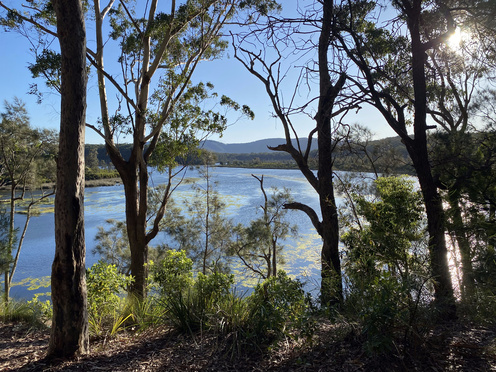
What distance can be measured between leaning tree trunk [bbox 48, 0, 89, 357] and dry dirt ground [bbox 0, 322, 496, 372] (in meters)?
0.23

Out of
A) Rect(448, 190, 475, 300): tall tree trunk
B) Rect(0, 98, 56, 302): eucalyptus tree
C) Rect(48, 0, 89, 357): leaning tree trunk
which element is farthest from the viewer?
Rect(0, 98, 56, 302): eucalyptus tree

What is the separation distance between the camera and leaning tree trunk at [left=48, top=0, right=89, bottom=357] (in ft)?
8.70

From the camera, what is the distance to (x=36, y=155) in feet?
40.1

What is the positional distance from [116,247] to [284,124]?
1812cm

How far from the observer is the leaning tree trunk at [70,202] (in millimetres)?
2652

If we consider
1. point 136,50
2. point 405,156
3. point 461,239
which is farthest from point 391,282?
point 405,156

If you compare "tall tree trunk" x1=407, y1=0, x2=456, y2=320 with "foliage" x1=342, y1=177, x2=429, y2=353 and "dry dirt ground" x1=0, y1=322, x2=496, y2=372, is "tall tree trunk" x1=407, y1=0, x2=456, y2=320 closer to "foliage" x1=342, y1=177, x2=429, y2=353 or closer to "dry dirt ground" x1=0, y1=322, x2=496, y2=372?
"foliage" x1=342, y1=177, x2=429, y2=353

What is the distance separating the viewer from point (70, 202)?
270 cm

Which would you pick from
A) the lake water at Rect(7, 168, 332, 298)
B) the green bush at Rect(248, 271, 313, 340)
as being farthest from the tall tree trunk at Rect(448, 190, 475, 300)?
the lake water at Rect(7, 168, 332, 298)

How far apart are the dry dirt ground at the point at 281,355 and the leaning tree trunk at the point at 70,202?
0.75ft

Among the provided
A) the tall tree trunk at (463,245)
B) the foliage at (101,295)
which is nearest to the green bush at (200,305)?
the foliage at (101,295)

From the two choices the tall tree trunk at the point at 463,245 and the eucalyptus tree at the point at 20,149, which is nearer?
the tall tree trunk at the point at 463,245

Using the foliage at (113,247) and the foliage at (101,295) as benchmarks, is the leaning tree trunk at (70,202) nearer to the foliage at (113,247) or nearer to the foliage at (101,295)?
the foliage at (101,295)

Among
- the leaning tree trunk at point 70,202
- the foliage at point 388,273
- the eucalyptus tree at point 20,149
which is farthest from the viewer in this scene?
the eucalyptus tree at point 20,149
